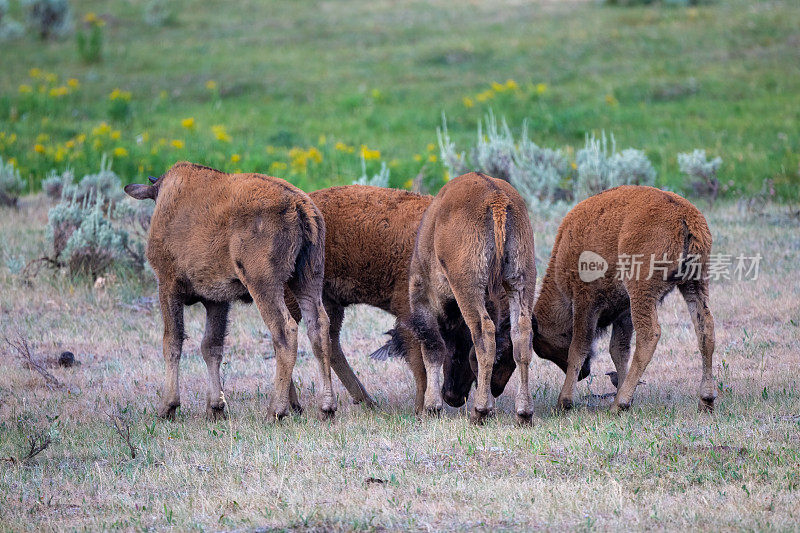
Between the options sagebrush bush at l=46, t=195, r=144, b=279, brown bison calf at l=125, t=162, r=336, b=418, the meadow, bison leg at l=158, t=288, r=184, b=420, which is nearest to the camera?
the meadow

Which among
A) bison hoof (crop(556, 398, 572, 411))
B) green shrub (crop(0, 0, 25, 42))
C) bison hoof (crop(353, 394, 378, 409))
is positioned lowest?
bison hoof (crop(353, 394, 378, 409))

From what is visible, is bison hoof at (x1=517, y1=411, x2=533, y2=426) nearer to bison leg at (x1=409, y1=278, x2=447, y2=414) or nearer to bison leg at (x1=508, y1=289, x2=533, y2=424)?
bison leg at (x1=508, y1=289, x2=533, y2=424)

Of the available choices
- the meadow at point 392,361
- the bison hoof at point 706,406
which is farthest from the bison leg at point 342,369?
the bison hoof at point 706,406

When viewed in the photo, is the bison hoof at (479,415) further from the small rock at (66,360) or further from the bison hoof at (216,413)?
the small rock at (66,360)

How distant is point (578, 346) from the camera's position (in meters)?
7.36

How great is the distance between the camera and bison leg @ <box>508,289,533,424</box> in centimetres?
657

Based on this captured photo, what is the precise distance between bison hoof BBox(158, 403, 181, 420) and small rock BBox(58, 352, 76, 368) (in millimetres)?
2117

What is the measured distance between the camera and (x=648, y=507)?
16.8ft

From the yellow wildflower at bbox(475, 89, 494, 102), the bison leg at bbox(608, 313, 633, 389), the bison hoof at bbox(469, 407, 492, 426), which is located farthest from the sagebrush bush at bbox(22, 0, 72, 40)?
the bison hoof at bbox(469, 407, 492, 426)

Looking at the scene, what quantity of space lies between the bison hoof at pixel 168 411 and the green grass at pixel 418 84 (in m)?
7.91

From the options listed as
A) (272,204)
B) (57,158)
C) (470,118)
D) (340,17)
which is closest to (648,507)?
(272,204)

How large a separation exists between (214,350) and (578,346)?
2.91 metres

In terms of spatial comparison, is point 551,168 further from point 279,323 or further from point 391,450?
point 391,450

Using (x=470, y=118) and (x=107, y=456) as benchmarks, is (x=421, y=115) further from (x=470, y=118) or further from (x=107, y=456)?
(x=107, y=456)
